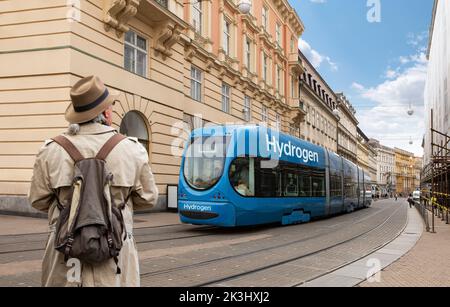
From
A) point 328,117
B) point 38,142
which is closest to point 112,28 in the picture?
point 38,142

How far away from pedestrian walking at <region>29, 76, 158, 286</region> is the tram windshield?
9.78 metres

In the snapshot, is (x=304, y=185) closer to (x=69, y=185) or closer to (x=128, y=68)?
(x=128, y=68)

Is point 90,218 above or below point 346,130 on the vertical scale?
below

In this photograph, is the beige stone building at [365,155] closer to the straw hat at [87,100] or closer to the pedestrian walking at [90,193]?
the pedestrian walking at [90,193]

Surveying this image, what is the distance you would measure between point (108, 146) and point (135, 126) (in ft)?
54.7

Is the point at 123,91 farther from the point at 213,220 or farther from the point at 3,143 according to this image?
the point at 213,220

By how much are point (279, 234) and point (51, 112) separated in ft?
29.1

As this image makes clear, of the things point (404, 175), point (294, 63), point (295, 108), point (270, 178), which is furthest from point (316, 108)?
point (404, 175)

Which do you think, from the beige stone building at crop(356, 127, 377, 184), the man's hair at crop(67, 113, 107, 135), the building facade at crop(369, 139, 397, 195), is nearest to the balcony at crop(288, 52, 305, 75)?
the man's hair at crop(67, 113, 107, 135)

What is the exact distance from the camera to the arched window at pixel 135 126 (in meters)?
18.1

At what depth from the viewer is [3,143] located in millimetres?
15836

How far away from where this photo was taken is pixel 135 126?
18797 mm

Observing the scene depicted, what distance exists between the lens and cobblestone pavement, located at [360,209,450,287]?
6407mm

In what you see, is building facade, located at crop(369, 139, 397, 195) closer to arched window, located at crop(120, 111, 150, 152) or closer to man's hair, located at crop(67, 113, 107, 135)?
arched window, located at crop(120, 111, 150, 152)
